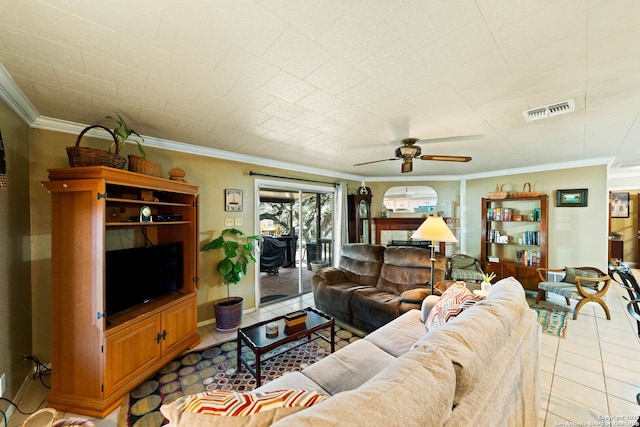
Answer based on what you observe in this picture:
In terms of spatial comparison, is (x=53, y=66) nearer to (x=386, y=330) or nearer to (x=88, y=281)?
(x=88, y=281)

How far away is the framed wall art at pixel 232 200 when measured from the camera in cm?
358

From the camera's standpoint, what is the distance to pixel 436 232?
2.62 meters

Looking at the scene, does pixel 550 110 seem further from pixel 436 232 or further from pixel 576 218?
pixel 576 218

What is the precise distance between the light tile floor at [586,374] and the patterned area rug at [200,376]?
15 centimetres

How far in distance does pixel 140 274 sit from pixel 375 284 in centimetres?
282

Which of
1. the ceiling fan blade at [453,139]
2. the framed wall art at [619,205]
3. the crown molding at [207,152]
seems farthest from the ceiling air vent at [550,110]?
the framed wall art at [619,205]

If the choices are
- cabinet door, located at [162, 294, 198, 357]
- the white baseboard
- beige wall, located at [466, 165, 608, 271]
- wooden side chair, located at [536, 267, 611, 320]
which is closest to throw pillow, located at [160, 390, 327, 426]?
cabinet door, located at [162, 294, 198, 357]

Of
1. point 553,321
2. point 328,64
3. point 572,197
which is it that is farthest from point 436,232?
point 572,197

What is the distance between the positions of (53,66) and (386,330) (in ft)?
10.1

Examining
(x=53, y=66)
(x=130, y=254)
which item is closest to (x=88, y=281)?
(x=130, y=254)

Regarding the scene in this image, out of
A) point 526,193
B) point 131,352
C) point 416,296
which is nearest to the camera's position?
point 131,352

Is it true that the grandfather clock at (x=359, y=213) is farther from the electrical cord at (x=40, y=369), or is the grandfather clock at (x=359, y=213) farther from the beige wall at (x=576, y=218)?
the electrical cord at (x=40, y=369)

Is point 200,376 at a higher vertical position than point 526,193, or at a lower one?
lower

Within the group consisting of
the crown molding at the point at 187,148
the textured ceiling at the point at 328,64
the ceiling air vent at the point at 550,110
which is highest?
the textured ceiling at the point at 328,64
